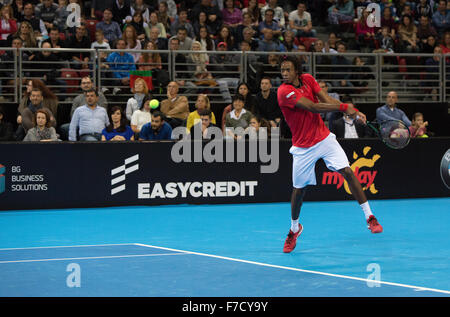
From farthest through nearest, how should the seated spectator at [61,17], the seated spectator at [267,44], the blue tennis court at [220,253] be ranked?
the seated spectator at [267,44], the seated spectator at [61,17], the blue tennis court at [220,253]

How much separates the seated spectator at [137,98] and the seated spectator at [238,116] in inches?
Answer: 67.7

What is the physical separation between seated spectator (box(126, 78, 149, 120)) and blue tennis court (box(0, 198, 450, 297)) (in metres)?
2.41

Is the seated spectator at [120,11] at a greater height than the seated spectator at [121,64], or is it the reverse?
the seated spectator at [120,11]

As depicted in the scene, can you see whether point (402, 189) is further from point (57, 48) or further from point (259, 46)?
point (57, 48)

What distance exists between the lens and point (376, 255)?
823cm

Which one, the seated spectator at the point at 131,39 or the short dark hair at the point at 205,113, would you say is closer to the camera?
the short dark hair at the point at 205,113

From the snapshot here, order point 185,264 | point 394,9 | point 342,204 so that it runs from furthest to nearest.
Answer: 1. point 394,9
2. point 342,204
3. point 185,264

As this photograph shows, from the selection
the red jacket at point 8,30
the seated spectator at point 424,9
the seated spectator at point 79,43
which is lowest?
the seated spectator at point 79,43

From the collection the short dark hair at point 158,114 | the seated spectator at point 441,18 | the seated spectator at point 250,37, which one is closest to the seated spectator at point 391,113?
the seated spectator at point 250,37

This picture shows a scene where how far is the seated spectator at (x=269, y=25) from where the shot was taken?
61.2 ft

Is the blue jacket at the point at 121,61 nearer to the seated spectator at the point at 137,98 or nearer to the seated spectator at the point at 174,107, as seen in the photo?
the seated spectator at the point at 137,98

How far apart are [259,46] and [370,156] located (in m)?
4.56

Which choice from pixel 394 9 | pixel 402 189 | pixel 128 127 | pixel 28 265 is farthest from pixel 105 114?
pixel 394 9

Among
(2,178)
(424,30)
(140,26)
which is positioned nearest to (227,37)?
(140,26)
